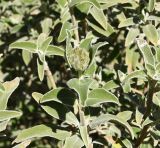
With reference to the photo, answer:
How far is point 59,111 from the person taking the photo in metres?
1.88

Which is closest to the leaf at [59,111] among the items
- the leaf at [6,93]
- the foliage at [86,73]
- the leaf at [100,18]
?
the foliage at [86,73]

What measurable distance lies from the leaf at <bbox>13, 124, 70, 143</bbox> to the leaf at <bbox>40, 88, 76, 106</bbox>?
0.57 ft

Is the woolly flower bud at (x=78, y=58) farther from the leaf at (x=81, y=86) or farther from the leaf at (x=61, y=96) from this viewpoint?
the leaf at (x=61, y=96)

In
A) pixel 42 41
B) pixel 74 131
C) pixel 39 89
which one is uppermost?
pixel 42 41

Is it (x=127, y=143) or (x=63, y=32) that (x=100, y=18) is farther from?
(x=127, y=143)

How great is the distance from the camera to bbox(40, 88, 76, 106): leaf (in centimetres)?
173

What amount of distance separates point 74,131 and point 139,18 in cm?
74

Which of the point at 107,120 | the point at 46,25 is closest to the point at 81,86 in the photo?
the point at 107,120

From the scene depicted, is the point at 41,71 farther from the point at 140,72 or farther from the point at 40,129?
the point at 140,72

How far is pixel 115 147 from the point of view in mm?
1993

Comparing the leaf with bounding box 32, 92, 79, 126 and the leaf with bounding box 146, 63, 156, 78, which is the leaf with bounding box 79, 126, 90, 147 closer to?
the leaf with bounding box 32, 92, 79, 126

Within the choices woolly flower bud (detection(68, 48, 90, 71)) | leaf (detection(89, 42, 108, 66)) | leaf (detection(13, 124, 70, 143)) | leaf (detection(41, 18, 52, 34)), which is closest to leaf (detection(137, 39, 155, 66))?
leaf (detection(89, 42, 108, 66))

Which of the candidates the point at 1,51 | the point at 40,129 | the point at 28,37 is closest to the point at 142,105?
the point at 40,129

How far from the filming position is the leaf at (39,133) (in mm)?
1828
